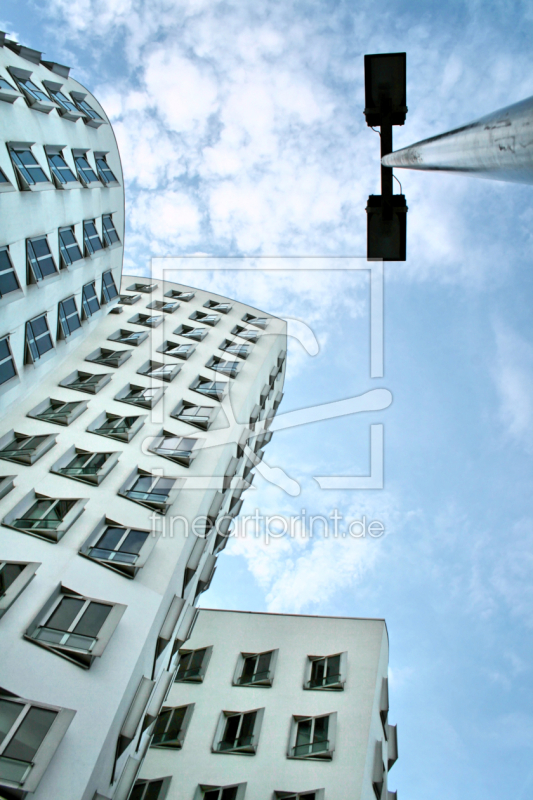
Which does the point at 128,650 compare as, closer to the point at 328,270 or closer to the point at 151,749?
the point at 151,749

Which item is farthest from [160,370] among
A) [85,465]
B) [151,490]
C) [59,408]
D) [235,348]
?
[151,490]

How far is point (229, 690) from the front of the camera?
24.5 m

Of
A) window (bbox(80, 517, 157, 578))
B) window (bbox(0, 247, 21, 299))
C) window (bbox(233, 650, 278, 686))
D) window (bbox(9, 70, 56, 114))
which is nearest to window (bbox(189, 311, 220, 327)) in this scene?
window (bbox(9, 70, 56, 114))

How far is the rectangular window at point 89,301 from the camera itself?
2769 cm

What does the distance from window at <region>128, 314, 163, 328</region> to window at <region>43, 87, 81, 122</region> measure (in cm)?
1248

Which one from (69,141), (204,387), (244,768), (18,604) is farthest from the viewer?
(204,387)

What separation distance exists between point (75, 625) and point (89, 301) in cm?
1764

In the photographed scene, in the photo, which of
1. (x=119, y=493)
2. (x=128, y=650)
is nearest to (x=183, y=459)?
(x=119, y=493)

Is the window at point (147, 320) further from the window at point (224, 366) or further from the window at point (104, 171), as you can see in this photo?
the window at point (104, 171)

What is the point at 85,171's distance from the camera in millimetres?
27062

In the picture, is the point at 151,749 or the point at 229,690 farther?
the point at 229,690

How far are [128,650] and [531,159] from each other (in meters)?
17.1

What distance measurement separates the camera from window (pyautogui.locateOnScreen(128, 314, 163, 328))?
3478cm

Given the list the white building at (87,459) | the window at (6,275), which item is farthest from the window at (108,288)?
the window at (6,275)
